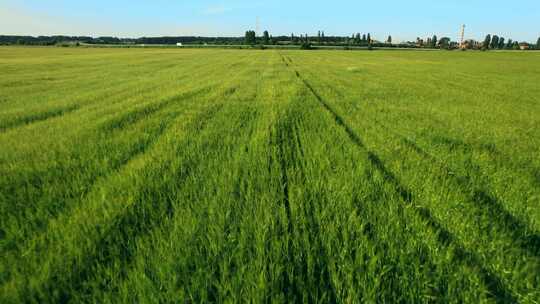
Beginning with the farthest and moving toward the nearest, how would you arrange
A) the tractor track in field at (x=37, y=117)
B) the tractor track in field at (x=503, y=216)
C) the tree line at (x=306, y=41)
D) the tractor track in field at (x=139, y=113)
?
1. the tree line at (x=306, y=41)
2. the tractor track in field at (x=37, y=117)
3. the tractor track in field at (x=139, y=113)
4. the tractor track in field at (x=503, y=216)

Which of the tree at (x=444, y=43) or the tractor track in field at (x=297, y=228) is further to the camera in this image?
the tree at (x=444, y=43)

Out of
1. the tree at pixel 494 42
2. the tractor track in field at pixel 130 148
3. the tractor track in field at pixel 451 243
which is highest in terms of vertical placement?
the tree at pixel 494 42

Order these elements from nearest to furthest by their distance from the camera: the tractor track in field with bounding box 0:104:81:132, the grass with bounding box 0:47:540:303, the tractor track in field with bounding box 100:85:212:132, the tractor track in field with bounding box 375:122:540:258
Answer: the grass with bounding box 0:47:540:303 < the tractor track in field with bounding box 375:122:540:258 < the tractor track in field with bounding box 100:85:212:132 < the tractor track in field with bounding box 0:104:81:132

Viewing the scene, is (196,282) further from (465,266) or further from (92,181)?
(92,181)

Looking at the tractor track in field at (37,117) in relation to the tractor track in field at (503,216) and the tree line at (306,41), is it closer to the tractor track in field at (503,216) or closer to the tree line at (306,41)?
the tractor track in field at (503,216)

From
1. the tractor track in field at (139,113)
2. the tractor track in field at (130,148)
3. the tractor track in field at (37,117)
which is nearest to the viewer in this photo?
the tractor track in field at (130,148)

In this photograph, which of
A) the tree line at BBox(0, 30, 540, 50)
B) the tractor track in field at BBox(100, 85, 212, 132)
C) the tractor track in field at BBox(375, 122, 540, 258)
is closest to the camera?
the tractor track in field at BBox(375, 122, 540, 258)

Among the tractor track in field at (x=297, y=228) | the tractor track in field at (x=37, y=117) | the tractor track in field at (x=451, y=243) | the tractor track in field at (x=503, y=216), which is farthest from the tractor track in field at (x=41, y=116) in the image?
the tractor track in field at (x=503, y=216)

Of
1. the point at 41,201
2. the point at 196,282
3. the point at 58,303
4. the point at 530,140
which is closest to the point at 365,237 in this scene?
the point at 196,282

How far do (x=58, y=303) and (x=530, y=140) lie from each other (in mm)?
7268

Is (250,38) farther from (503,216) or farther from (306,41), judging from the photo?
(503,216)

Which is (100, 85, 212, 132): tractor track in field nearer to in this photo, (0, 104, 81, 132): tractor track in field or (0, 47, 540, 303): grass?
(0, 47, 540, 303): grass

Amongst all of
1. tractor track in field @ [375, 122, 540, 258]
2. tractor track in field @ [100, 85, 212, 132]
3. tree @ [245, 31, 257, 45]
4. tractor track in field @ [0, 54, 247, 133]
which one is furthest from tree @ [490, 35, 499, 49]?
tractor track in field @ [0, 54, 247, 133]

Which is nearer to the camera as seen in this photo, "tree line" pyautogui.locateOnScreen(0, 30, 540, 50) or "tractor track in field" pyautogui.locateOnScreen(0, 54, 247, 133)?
"tractor track in field" pyautogui.locateOnScreen(0, 54, 247, 133)
